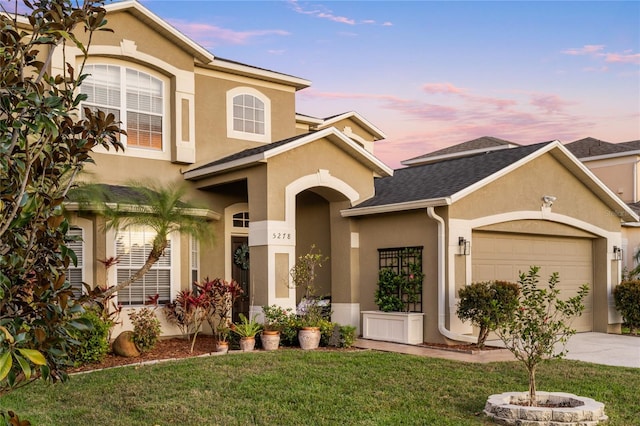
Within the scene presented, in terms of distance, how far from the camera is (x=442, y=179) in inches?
627

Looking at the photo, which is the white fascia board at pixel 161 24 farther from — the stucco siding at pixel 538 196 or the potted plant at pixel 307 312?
the stucco siding at pixel 538 196

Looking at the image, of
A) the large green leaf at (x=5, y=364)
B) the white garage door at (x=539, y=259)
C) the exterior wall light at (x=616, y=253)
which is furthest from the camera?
the exterior wall light at (x=616, y=253)

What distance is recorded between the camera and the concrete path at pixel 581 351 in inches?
484

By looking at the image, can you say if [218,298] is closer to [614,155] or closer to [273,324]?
[273,324]

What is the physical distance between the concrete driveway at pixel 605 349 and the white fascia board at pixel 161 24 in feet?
30.1

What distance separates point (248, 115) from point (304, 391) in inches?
379

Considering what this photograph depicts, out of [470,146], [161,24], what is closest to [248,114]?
[161,24]

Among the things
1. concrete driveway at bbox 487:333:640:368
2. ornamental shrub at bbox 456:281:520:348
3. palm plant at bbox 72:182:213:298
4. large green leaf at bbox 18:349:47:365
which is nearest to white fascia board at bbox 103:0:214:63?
palm plant at bbox 72:182:213:298

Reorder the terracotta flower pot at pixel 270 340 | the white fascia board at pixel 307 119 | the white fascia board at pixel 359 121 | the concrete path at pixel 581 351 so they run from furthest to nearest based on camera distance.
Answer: the white fascia board at pixel 359 121 < the white fascia board at pixel 307 119 < the terracotta flower pot at pixel 270 340 < the concrete path at pixel 581 351

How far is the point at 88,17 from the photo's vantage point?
3.56 metres

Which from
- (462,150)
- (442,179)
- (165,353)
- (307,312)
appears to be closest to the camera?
(165,353)

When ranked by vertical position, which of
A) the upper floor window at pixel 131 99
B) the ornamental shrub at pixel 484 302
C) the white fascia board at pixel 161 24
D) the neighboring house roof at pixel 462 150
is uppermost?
the white fascia board at pixel 161 24

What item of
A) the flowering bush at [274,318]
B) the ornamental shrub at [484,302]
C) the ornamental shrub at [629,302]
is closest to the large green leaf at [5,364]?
the flowering bush at [274,318]

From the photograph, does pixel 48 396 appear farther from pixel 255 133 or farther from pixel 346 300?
pixel 255 133
